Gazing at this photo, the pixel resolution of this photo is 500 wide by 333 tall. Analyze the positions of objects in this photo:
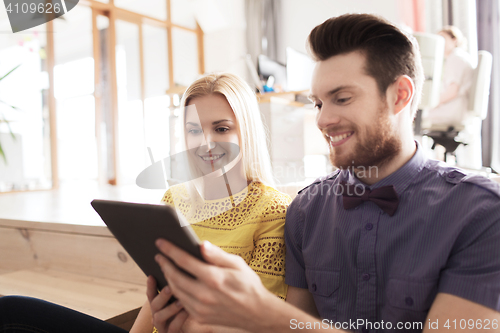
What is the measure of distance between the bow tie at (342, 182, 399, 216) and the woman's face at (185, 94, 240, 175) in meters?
0.30

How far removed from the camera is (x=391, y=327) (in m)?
0.67

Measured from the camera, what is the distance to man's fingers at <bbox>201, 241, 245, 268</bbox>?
479 mm

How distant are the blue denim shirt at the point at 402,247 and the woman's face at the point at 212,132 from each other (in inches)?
8.4

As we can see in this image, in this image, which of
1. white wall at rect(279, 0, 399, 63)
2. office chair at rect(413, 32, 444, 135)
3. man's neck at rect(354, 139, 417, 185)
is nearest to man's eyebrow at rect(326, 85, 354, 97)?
man's neck at rect(354, 139, 417, 185)

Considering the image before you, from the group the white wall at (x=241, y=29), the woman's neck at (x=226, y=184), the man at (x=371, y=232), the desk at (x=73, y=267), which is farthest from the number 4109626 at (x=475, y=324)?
the white wall at (x=241, y=29)

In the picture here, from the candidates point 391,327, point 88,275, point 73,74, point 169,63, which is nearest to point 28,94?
point 73,74

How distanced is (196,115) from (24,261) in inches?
48.8

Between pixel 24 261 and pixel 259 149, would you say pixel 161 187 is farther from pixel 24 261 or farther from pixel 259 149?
pixel 24 261

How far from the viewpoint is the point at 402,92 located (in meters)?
0.76

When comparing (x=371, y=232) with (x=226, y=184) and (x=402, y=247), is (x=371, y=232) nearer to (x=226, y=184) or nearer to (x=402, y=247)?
(x=402, y=247)

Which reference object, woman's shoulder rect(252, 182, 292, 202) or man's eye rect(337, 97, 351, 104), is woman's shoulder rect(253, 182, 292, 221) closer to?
woman's shoulder rect(252, 182, 292, 202)

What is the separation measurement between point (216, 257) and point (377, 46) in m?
0.53
